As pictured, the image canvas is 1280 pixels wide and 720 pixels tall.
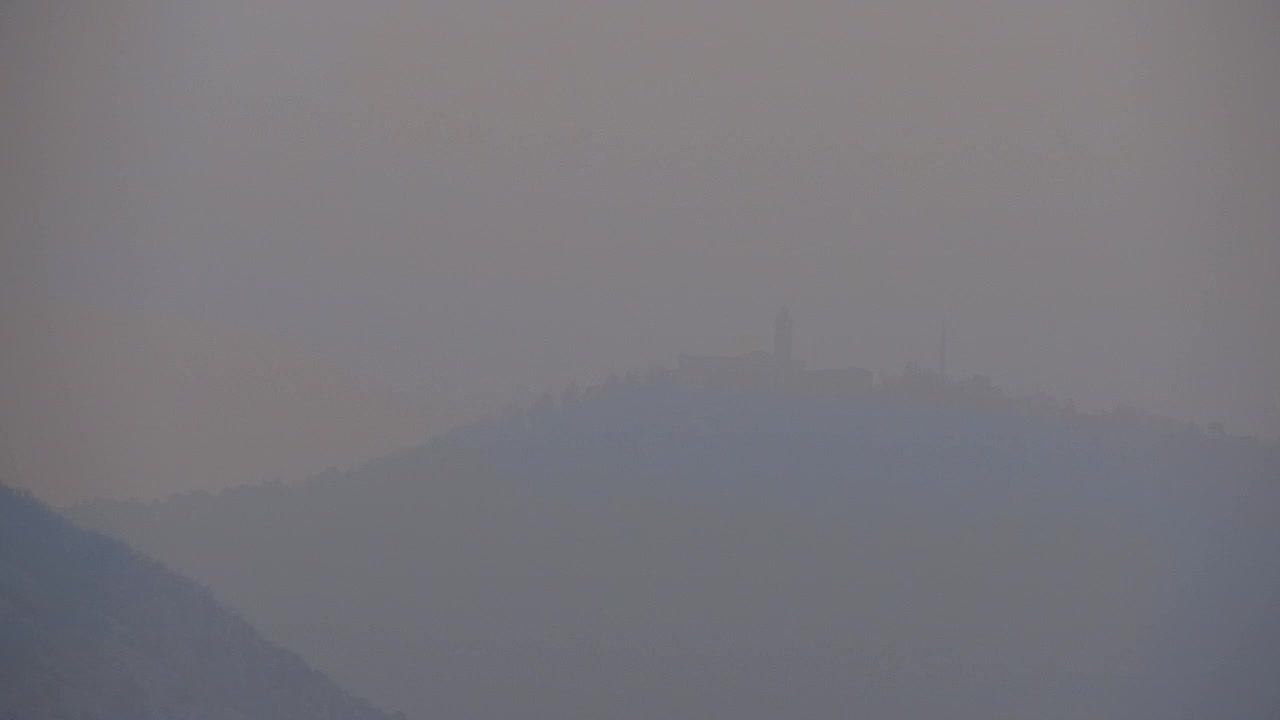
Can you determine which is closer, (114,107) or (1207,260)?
(1207,260)

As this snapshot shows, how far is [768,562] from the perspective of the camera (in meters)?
5.02

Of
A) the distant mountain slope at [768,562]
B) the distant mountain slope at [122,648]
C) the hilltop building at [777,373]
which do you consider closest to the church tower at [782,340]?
the hilltop building at [777,373]

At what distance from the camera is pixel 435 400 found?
16.8ft

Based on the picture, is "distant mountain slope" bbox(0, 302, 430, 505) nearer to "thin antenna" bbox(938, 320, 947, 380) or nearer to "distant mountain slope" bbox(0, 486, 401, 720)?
"distant mountain slope" bbox(0, 486, 401, 720)

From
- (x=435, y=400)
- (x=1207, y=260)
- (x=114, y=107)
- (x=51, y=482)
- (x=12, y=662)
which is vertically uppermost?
(x=114, y=107)

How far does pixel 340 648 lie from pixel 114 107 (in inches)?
72.8

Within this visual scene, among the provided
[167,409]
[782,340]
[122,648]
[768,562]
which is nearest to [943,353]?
[782,340]

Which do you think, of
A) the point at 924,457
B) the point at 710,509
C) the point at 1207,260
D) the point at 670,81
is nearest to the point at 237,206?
the point at 670,81

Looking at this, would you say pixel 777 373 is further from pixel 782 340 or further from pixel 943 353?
pixel 943 353

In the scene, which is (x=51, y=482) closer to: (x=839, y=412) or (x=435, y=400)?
(x=435, y=400)

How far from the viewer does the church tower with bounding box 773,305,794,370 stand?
4.98 meters

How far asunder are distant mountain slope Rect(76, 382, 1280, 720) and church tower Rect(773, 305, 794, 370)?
133 mm

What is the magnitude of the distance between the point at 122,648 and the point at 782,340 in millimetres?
2229

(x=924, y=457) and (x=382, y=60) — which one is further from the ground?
(x=382, y=60)
